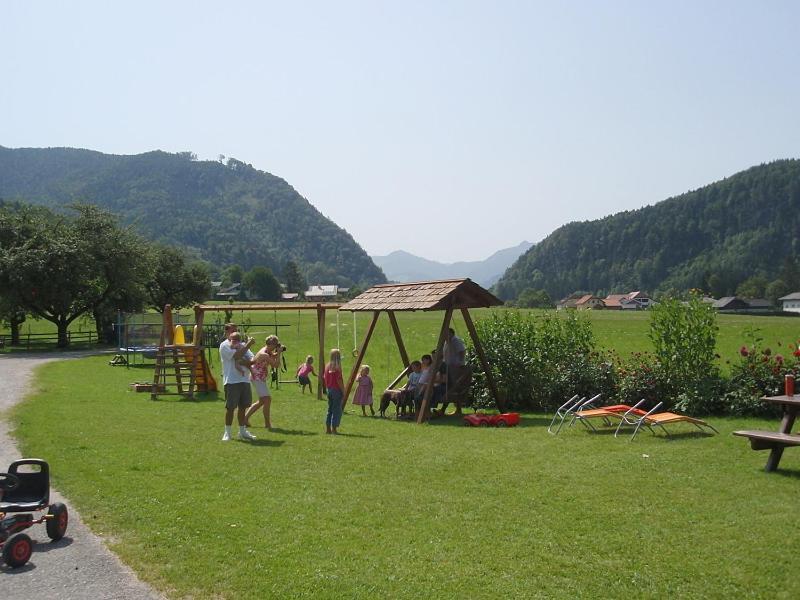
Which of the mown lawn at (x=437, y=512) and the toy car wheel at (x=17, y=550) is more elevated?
the toy car wheel at (x=17, y=550)

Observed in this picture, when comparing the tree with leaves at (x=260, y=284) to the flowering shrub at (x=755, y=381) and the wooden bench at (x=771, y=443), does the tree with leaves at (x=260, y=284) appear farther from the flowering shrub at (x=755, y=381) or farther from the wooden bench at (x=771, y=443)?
the wooden bench at (x=771, y=443)

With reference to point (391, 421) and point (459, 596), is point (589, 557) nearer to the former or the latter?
point (459, 596)

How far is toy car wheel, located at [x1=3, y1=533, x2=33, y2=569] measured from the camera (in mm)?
6523

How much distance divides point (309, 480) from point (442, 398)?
7.29m

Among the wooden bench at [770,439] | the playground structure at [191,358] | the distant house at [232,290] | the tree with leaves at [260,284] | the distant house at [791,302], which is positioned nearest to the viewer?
the wooden bench at [770,439]

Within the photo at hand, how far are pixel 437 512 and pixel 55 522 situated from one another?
3.73 meters

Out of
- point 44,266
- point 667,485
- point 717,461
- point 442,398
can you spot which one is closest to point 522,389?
point 442,398

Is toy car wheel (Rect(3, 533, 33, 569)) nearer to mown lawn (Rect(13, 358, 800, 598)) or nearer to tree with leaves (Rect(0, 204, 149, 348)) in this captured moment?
mown lawn (Rect(13, 358, 800, 598))

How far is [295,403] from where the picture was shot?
19.4 m

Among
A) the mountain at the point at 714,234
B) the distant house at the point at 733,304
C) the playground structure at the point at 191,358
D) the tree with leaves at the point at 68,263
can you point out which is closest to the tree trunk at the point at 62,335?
the tree with leaves at the point at 68,263

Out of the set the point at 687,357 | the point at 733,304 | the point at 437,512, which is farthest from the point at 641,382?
the point at 733,304

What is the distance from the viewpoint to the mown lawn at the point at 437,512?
6.05m

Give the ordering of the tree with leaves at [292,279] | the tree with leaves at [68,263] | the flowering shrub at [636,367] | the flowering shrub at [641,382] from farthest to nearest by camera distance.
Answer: the tree with leaves at [292,279] → the tree with leaves at [68,263] → the flowering shrub at [641,382] → the flowering shrub at [636,367]

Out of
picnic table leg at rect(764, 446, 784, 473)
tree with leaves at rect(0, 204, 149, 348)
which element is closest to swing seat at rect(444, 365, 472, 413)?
picnic table leg at rect(764, 446, 784, 473)
